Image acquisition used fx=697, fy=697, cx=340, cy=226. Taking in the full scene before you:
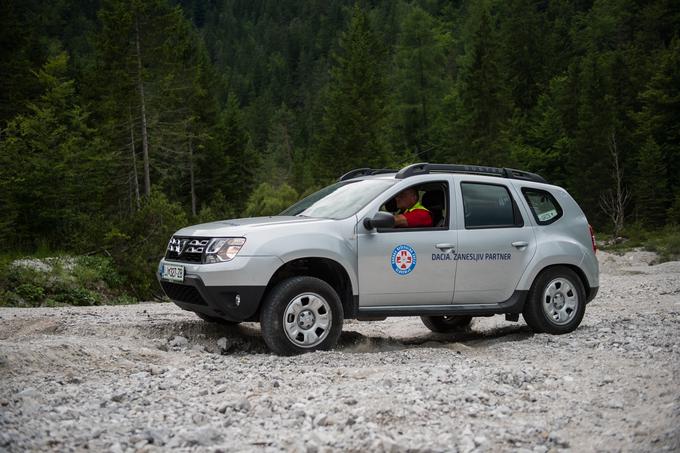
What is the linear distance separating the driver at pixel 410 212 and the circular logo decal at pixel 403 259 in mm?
297

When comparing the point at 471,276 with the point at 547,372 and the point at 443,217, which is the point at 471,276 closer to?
the point at 443,217

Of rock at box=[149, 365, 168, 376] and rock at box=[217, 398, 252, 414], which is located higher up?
rock at box=[217, 398, 252, 414]

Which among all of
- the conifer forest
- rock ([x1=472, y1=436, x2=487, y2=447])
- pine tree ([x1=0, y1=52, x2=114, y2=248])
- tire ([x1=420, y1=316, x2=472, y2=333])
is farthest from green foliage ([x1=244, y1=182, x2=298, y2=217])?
rock ([x1=472, y1=436, x2=487, y2=447])

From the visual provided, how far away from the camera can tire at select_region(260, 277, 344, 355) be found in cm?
673

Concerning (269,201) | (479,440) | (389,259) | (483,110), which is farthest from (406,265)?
(483,110)

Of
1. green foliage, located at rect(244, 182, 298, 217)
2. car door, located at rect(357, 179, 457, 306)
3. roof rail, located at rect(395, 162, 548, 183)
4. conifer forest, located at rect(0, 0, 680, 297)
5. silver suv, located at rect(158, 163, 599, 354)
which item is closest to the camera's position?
silver suv, located at rect(158, 163, 599, 354)

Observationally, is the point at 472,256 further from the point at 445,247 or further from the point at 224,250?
the point at 224,250

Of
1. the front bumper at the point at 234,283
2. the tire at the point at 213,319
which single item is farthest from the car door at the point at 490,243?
the tire at the point at 213,319

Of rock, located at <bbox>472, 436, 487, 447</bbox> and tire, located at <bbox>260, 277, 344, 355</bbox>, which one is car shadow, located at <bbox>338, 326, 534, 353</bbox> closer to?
tire, located at <bbox>260, 277, 344, 355</bbox>

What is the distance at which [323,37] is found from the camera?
128m

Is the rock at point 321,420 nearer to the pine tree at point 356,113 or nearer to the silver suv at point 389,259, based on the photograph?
the silver suv at point 389,259

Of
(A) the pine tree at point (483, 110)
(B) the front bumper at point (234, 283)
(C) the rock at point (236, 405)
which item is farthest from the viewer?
(A) the pine tree at point (483, 110)

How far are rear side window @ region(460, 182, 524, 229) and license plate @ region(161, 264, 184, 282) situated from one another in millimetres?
3200

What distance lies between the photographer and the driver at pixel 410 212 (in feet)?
25.0
